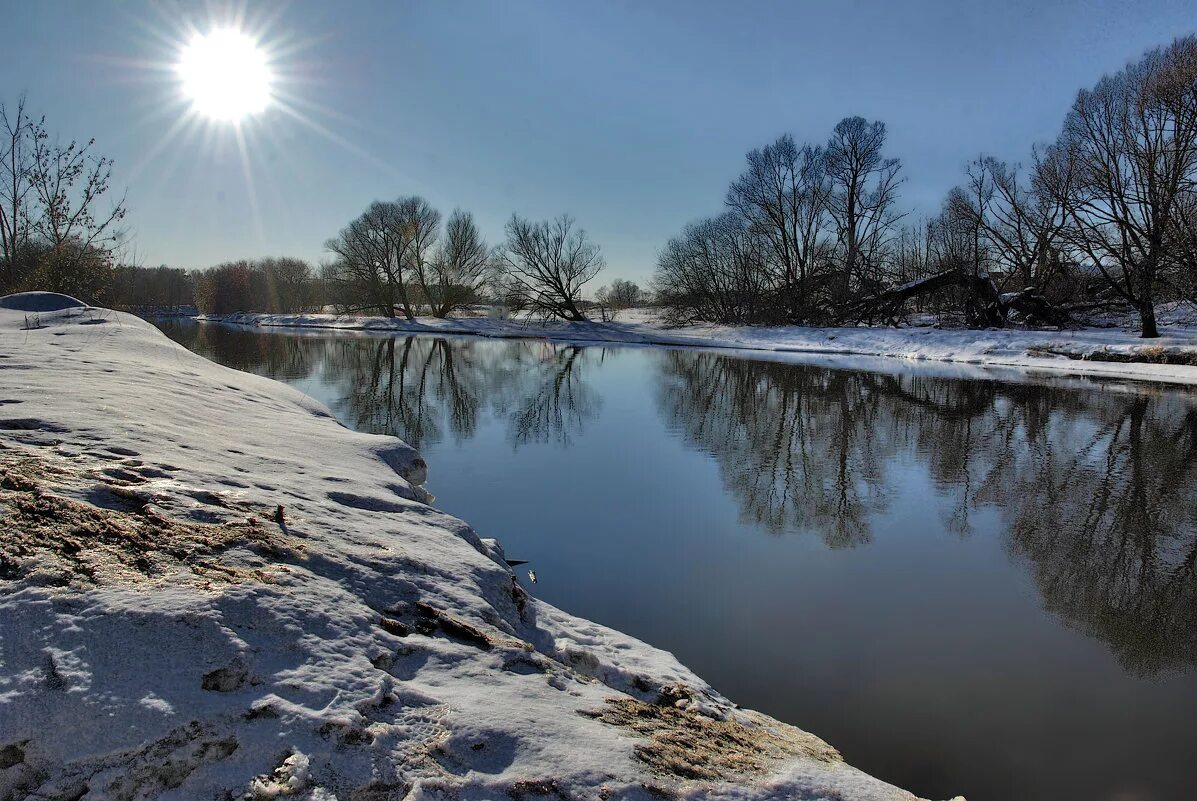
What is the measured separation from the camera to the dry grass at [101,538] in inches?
83.0

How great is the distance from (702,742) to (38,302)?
9694mm

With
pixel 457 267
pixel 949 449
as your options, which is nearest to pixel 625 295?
pixel 457 267

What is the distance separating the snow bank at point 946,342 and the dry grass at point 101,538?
21.4 metres

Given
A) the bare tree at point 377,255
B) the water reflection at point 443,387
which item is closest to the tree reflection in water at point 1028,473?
the water reflection at point 443,387

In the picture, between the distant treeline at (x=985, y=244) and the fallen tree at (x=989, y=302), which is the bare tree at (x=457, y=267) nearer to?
the distant treeline at (x=985, y=244)

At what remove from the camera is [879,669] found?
11.7 feet

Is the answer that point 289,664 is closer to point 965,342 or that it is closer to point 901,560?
point 901,560

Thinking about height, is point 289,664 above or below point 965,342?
below

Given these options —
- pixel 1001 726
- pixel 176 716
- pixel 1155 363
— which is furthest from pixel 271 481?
pixel 1155 363

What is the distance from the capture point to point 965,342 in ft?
80.5

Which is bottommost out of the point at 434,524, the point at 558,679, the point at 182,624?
the point at 558,679

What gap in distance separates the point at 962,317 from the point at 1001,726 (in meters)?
32.2

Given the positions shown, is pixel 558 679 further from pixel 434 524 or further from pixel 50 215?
pixel 50 215

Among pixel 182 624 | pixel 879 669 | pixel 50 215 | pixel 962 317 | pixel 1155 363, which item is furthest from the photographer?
pixel 962 317
